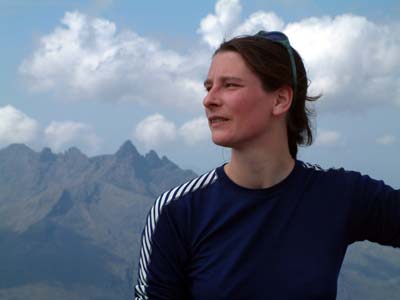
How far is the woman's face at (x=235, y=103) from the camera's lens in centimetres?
355

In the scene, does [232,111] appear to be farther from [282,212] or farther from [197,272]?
[197,272]

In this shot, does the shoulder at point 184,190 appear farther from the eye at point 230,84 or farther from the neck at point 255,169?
the eye at point 230,84

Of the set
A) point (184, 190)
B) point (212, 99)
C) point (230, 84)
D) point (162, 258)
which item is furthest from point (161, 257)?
point (230, 84)

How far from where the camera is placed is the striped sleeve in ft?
11.2

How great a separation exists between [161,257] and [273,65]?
4.84ft

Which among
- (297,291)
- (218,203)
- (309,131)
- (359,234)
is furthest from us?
(309,131)

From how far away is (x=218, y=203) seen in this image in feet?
Answer: 11.6

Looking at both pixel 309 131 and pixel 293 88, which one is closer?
pixel 293 88

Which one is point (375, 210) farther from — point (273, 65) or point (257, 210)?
point (273, 65)

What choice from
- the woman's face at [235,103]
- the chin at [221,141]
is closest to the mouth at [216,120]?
the woman's face at [235,103]

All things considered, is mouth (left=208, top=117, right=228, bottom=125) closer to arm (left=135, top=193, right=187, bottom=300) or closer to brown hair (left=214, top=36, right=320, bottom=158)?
brown hair (left=214, top=36, right=320, bottom=158)

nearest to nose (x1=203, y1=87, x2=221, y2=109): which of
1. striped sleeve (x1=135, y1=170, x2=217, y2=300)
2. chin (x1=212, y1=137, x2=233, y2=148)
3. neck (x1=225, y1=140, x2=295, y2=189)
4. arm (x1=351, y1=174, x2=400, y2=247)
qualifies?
chin (x1=212, y1=137, x2=233, y2=148)

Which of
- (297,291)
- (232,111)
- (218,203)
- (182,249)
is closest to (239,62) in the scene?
(232,111)

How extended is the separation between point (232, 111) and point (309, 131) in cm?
95
